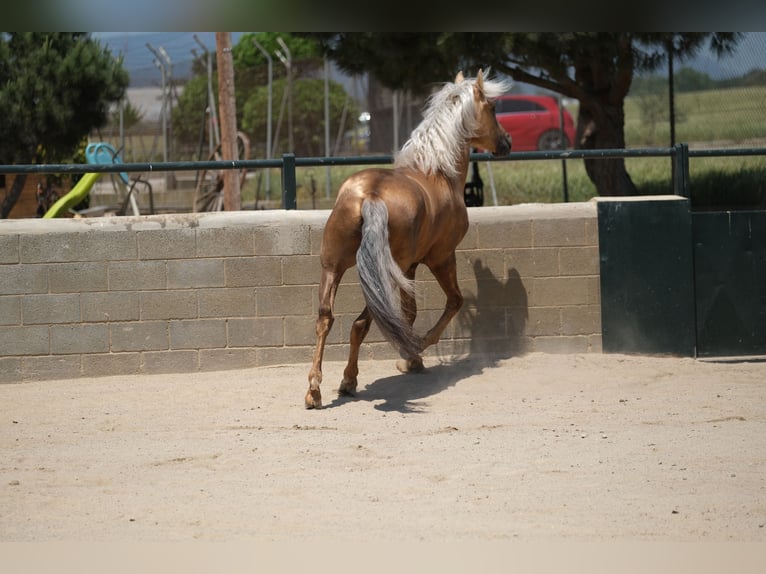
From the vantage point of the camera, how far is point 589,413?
636 centimetres

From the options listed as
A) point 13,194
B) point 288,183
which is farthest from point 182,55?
point 288,183

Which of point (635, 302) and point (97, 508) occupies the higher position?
point (635, 302)

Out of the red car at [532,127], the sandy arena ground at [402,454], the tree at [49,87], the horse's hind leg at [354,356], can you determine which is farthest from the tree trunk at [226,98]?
the horse's hind leg at [354,356]

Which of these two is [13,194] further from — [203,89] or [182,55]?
[203,89]

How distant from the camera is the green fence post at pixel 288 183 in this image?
7.70 metres

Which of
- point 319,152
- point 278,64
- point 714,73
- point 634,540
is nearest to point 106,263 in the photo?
point 634,540

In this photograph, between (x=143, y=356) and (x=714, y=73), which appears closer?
(x=143, y=356)

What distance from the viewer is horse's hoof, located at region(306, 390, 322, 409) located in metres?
6.46

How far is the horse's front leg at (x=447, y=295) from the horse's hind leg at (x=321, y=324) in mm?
1169

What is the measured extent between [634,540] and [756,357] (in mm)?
4818

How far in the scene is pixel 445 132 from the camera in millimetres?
7496

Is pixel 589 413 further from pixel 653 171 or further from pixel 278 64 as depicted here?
pixel 278 64

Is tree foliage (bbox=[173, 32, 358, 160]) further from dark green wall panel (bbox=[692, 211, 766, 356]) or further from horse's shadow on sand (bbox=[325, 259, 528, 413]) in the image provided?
dark green wall panel (bbox=[692, 211, 766, 356])

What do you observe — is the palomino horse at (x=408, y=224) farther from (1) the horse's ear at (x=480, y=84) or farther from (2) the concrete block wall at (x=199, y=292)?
(2) the concrete block wall at (x=199, y=292)
